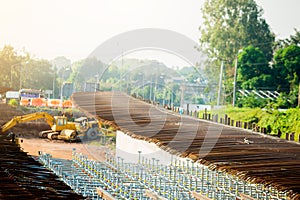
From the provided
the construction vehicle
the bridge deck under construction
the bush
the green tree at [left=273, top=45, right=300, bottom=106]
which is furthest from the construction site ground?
the bridge deck under construction

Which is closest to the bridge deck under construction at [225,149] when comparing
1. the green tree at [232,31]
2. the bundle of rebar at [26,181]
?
the bundle of rebar at [26,181]

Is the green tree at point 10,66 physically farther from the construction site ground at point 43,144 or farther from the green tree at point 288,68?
the green tree at point 288,68

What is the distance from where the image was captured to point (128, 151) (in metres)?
17.6

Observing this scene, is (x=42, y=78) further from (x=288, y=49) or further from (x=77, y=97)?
(x=77, y=97)

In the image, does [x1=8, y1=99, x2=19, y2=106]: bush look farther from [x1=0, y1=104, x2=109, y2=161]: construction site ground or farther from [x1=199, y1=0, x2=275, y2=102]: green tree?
[x1=199, y1=0, x2=275, y2=102]: green tree

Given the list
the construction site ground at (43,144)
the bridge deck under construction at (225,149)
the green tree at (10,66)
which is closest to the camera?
the bridge deck under construction at (225,149)

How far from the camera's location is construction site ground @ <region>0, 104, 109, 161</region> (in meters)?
29.0

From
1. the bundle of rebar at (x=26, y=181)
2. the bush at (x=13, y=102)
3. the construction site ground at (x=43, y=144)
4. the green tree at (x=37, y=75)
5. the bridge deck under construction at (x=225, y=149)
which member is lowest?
the construction site ground at (x=43, y=144)

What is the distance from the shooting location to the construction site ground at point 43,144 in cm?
2896

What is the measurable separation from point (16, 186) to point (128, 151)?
1158cm

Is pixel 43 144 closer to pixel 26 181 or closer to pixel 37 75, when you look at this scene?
pixel 26 181

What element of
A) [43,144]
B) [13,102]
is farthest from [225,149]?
[13,102]

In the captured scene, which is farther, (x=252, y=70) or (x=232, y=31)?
(x=232, y=31)

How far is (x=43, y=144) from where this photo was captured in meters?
33.5
